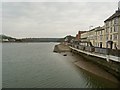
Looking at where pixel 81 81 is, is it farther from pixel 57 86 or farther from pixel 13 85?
pixel 13 85

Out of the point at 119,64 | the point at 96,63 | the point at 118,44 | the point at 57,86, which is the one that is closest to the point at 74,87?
the point at 57,86

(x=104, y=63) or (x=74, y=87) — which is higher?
(x=104, y=63)

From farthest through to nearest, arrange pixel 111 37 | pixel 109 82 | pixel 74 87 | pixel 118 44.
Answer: pixel 111 37 → pixel 118 44 → pixel 109 82 → pixel 74 87

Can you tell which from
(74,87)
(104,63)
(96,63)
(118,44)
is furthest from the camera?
(118,44)

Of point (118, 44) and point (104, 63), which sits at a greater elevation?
point (118, 44)

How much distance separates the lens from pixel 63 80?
63.8 ft

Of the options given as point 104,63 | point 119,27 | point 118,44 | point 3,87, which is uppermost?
point 119,27

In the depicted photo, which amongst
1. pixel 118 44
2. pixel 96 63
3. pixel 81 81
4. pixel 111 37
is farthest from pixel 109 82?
pixel 111 37

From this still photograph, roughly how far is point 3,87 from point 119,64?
12.5 m

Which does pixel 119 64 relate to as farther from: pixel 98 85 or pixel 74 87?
pixel 74 87

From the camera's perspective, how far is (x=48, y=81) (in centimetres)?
1891

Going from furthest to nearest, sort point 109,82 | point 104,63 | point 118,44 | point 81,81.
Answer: point 118,44 < point 104,63 < point 81,81 < point 109,82

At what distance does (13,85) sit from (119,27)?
22.5 meters

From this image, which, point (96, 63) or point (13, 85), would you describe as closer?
point (13, 85)
